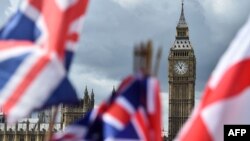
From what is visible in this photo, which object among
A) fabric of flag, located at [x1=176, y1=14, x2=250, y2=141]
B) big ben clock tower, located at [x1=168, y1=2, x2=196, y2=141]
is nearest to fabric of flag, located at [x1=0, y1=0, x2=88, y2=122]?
fabric of flag, located at [x1=176, y1=14, x2=250, y2=141]

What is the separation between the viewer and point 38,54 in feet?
21.6

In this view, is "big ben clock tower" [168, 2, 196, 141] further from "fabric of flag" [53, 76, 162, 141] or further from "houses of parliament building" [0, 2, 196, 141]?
"fabric of flag" [53, 76, 162, 141]

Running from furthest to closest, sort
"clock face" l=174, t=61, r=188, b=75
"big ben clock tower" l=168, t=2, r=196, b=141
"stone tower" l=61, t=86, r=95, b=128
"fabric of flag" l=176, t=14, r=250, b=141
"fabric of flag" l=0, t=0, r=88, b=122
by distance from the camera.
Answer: "clock face" l=174, t=61, r=188, b=75
"stone tower" l=61, t=86, r=95, b=128
"big ben clock tower" l=168, t=2, r=196, b=141
"fabric of flag" l=0, t=0, r=88, b=122
"fabric of flag" l=176, t=14, r=250, b=141

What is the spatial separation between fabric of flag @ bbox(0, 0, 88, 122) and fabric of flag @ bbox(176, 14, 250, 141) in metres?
1.05

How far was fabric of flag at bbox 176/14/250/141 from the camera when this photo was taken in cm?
602

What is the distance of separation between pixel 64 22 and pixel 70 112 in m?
78.4

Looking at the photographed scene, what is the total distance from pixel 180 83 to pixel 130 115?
78.3m

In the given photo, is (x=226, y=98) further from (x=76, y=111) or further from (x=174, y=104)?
(x=76, y=111)

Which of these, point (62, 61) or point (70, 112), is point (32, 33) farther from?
point (70, 112)

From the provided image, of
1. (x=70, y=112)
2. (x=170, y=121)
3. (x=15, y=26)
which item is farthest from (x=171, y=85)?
(x=15, y=26)

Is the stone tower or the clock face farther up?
the clock face

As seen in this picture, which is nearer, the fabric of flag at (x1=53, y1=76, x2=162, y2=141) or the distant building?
the fabric of flag at (x1=53, y1=76, x2=162, y2=141)

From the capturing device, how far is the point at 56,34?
21.6 feet

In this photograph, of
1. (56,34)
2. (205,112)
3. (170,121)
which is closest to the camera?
(205,112)
